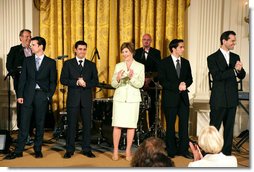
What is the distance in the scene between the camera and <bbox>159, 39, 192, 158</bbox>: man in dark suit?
16.0 ft

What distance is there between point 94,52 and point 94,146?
5.84ft

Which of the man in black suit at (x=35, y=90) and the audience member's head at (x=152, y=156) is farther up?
the man in black suit at (x=35, y=90)

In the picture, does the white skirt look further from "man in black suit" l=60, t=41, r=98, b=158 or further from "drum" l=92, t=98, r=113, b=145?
"drum" l=92, t=98, r=113, b=145

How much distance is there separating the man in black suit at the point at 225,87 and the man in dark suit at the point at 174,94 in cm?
34

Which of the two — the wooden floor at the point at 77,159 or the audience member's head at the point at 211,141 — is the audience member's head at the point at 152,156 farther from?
the wooden floor at the point at 77,159

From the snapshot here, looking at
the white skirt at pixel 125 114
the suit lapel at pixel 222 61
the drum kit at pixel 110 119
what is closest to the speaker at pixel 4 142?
the drum kit at pixel 110 119

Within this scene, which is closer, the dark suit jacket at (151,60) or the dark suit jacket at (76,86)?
the dark suit jacket at (76,86)

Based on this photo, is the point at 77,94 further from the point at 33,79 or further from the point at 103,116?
the point at 103,116

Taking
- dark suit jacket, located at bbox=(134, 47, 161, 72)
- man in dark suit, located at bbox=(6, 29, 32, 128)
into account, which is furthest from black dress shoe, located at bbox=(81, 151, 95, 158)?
dark suit jacket, located at bbox=(134, 47, 161, 72)

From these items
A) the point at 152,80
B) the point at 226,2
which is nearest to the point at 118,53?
the point at 152,80

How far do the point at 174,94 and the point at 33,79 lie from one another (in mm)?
1626

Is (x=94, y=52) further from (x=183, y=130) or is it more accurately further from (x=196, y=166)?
(x=196, y=166)

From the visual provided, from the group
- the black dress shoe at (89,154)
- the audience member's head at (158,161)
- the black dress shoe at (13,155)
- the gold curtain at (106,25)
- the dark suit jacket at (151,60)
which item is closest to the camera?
the audience member's head at (158,161)

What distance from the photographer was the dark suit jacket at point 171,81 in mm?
4871
